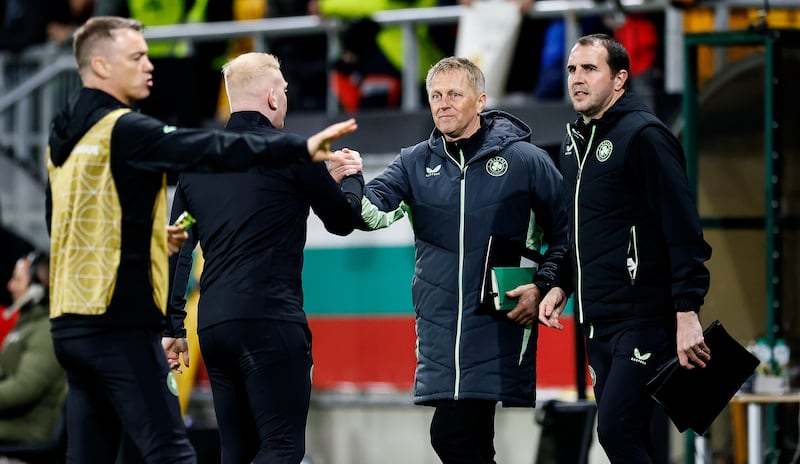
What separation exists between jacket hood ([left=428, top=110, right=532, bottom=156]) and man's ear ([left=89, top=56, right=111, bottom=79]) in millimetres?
1579

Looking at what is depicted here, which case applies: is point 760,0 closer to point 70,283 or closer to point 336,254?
point 336,254

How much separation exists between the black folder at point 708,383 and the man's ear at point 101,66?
2340 millimetres

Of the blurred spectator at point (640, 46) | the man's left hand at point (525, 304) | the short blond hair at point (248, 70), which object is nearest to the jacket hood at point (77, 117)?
the short blond hair at point (248, 70)

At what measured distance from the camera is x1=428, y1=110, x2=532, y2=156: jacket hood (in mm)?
6605

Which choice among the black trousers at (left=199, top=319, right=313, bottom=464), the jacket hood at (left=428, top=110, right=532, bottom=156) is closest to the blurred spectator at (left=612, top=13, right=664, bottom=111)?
the jacket hood at (left=428, top=110, right=532, bottom=156)

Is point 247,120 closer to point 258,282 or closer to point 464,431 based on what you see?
point 258,282

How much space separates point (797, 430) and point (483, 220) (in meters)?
4.05

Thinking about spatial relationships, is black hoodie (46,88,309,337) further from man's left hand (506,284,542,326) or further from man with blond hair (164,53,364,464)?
man's left hand (506,284,542,326)

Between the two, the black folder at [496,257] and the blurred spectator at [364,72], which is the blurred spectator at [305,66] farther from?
the black folder at [496,257]

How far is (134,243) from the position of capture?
5574 millimetres

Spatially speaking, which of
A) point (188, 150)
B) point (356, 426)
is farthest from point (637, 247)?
point (356, 426)

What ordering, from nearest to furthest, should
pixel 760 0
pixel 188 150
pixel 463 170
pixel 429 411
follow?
pixel 188 150 → pixel 463 170 → pixel 760 0 → pixel 429 411

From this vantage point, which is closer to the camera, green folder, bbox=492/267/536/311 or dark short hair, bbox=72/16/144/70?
dark short hair, bbox=72/16/144/70

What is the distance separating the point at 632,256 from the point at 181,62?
5775mm
